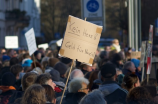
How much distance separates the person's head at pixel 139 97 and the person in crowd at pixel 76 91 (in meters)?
1.06

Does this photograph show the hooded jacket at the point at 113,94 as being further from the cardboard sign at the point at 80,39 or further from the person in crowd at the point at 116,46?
the person in crowd at the point at 116,46

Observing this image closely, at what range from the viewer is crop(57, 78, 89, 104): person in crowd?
6137 millimetres

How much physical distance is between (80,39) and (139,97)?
3.80 ft

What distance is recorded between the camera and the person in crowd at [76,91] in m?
6.14

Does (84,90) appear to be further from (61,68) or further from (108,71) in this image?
(61,68)

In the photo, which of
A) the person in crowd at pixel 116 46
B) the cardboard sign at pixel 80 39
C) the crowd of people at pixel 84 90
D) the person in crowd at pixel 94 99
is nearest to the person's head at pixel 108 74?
the crowd of people at pixel 84 90

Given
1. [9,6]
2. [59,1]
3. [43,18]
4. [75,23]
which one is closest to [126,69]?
[75,23]

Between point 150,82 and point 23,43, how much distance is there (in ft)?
149

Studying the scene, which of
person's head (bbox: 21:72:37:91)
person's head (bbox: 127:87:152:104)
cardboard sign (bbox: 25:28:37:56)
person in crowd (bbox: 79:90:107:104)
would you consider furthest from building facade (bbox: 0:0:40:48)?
person in crowd (bbox: 79:90:107:104)

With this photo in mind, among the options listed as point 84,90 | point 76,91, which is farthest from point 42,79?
point 84,90

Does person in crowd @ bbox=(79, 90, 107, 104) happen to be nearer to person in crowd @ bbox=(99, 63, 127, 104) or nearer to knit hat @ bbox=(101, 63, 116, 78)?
person in crowd @ bbox=(99, 63, 127, 104)

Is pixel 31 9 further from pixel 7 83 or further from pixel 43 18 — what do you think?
pixel 7 83

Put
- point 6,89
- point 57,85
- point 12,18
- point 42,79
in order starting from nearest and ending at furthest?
point 42,79 < point 6,89 < point 57,85 < point 12,18

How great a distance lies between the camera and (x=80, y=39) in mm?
5836
